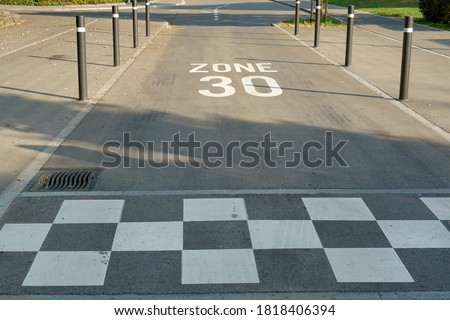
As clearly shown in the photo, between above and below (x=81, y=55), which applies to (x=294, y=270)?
below

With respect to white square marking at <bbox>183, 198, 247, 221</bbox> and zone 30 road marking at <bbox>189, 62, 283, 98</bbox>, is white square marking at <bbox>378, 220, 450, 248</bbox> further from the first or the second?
zone 30 road marking at <bbox>189, 62, 283, 98</bbox>

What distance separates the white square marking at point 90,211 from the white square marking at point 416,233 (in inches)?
91.5

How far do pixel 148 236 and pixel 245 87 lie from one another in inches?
296

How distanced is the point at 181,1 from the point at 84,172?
43.0m

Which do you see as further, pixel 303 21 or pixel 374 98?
pixel 303 21

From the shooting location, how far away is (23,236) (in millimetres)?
5891

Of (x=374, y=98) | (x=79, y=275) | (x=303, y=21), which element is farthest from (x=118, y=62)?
(x=303, y=21)

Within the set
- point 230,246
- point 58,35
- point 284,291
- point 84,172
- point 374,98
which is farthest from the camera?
point 58,35

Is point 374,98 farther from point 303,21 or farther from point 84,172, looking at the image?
point 303,21

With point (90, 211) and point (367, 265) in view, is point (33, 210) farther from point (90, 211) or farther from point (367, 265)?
point (367, 265)

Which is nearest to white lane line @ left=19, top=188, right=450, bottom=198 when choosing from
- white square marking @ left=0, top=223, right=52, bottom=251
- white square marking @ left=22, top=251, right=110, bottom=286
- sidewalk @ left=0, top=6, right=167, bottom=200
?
sidewalk @ left=0, top=6, right=167, bottom=200

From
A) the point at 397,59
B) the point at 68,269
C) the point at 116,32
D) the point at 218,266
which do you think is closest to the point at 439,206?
the point at 218,266

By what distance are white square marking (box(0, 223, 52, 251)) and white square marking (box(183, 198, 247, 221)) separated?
1.22m

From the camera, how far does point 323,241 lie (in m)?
5.82
